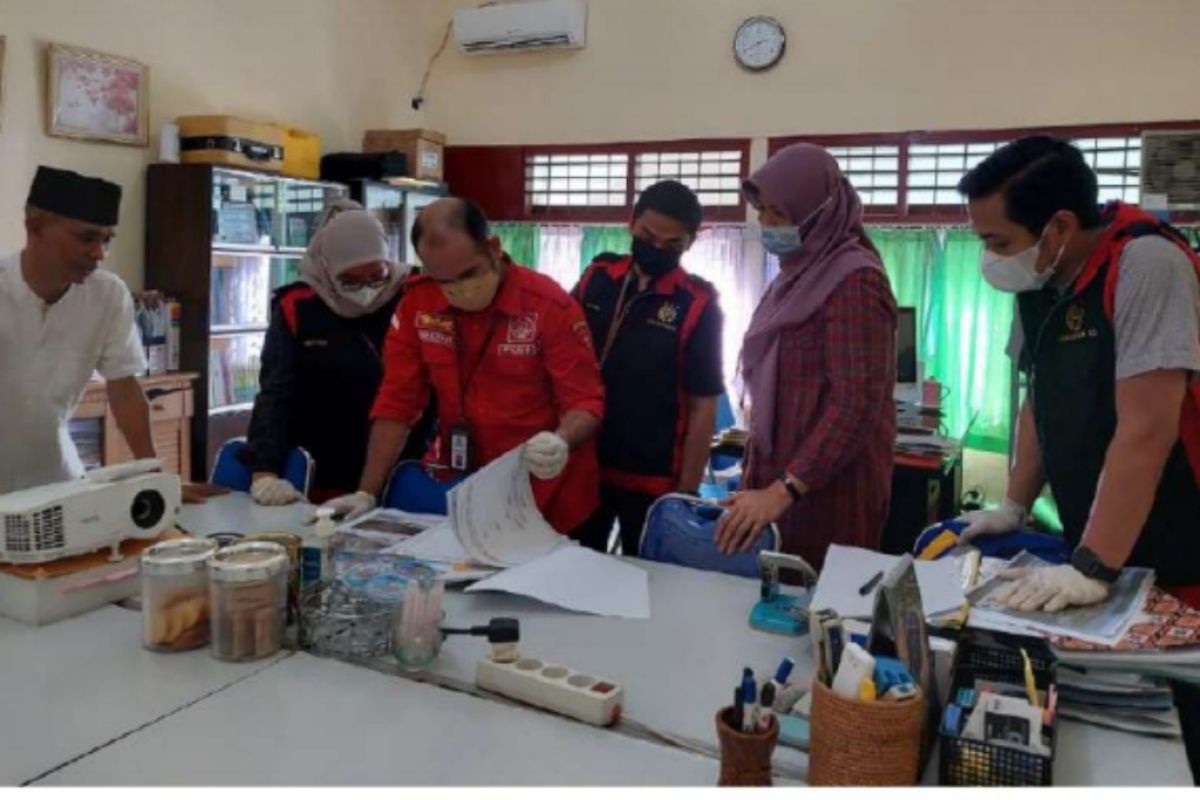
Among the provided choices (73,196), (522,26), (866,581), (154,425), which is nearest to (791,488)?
(866,581)

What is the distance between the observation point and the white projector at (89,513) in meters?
1.51

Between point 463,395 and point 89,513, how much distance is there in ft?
2.75

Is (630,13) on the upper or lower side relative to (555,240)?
upper

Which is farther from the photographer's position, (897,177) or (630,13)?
(630,13)

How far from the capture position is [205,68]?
4.77m

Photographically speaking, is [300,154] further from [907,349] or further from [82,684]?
[82,684]

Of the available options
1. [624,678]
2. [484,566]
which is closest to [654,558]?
[484,566]

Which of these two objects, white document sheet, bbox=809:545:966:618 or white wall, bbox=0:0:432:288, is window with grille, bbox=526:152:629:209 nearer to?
white wall, bbox=0:0:432:288

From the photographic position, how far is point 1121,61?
15.1 feet

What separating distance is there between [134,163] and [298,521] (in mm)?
3152

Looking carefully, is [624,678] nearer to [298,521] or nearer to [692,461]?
[298,521]

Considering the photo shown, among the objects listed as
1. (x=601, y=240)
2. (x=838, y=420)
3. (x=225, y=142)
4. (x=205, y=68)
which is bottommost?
(x=838, y=420)

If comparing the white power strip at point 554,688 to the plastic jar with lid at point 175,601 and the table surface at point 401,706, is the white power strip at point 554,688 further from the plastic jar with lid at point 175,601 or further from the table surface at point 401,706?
the plastic jar with lid at point 175,601

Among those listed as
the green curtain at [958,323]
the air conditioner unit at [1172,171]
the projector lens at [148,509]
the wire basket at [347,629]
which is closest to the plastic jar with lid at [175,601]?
the wire basket at [347,629]
